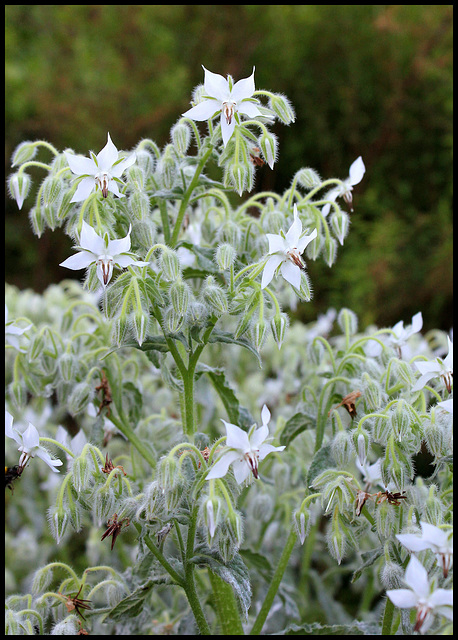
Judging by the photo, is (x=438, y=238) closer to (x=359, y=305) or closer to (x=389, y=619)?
(x=359, y=305)

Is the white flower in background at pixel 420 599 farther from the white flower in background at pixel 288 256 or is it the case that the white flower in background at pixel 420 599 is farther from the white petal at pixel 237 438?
the white flower in background at pixel 288 256

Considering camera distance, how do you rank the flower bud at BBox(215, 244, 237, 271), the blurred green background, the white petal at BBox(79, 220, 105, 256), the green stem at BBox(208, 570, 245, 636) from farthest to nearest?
1. the blurred green background
2. the green stem at BBox(208, 570, 245, 636)
3. the flower bud at BBox(215, 244, 237, 271)
4. the white petal at BBox(79, 220, 105, 256)

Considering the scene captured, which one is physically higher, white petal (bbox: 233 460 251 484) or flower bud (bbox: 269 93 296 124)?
flower bud (bbox: 269 93 296 124)

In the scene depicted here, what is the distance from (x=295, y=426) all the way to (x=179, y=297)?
406mm

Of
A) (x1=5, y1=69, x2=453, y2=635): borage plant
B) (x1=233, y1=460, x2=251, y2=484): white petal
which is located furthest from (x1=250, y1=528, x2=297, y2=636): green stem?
(x1=233, y1=460, x2=251, y2=484): white petal

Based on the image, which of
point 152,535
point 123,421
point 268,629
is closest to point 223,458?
point 152,535

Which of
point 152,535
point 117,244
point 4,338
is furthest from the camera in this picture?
point 4,338

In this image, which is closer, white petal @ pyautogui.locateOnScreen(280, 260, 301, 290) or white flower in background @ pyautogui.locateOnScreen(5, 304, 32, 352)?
white petal @ pyautogui.locateOnScreen(280, 260, 301, 290)

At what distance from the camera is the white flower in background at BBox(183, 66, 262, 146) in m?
0.93

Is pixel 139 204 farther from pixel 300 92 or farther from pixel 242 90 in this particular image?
pixel 300 92

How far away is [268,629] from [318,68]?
3.30 m

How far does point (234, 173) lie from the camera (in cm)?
95

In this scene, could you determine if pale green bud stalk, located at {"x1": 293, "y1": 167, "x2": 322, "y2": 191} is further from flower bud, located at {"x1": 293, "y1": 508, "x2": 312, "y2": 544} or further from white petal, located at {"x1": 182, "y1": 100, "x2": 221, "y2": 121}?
flower bud, located at {"x1": 293, "y1": 508, "x2": 312, "y2": 544}

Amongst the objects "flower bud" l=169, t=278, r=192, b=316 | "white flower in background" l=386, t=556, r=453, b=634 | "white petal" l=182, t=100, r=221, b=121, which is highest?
"white petal" l=182, t=100, r=221, b=121
